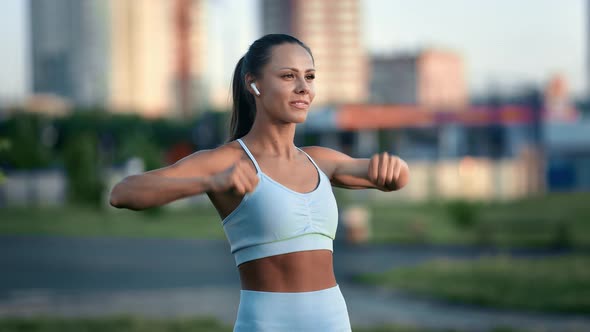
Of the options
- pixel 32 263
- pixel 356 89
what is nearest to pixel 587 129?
pixel 32 263

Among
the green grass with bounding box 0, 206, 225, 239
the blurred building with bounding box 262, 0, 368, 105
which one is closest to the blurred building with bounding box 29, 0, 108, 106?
the blurred building with bounding box 262, 0, 368, 105

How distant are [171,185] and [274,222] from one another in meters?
0.46

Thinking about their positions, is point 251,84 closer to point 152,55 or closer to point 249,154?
point 249,154

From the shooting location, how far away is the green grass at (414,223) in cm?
2419

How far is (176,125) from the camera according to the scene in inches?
3152

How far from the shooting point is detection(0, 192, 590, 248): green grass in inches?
952

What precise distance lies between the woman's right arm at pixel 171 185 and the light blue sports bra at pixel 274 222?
0.25 m

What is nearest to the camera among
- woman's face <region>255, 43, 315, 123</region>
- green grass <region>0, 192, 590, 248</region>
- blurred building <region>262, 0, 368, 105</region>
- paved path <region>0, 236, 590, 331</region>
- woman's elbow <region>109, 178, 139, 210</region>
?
woman's elbow <region>109, 178, 139, 210</region>

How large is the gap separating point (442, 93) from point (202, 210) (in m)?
150

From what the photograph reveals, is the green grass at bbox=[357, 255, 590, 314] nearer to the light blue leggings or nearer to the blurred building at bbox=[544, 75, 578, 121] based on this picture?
the light blue leggings

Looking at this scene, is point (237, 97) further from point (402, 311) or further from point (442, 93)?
point (442, 93)

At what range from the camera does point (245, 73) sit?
3604 mm

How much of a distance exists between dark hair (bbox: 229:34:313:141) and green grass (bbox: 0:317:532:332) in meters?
7.37

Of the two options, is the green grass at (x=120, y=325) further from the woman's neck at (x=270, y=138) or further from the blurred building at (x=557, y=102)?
the blurred building at (x=557, y=102)
